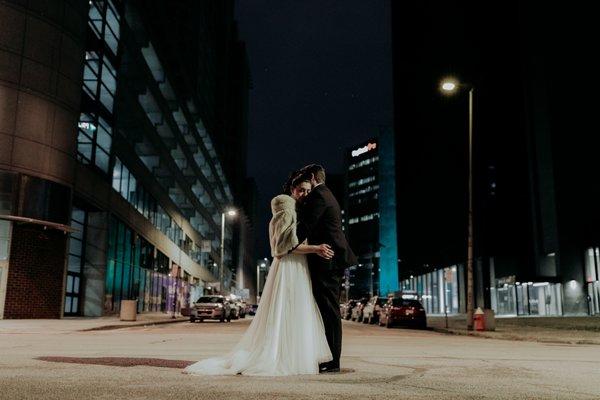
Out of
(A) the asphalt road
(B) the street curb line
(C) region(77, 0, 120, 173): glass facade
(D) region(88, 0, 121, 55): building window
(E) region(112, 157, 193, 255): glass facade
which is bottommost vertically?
(B) the street curb line

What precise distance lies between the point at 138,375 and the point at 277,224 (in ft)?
6.27

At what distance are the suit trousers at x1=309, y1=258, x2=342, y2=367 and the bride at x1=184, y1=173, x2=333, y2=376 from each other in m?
0.08

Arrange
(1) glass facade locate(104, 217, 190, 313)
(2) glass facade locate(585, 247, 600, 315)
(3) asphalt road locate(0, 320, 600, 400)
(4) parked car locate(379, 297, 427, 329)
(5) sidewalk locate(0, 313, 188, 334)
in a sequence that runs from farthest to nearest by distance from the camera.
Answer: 1. (2) glass facade locate(585, 247, 600, 315)
2. (1) glass facade locate(104, 217, 190, 313)
3. (4) parked car locate(379, 297, 427, 329)
4. (5) sidewalk locate(0, 313, 188, 334)
5. (3) asphalt road locate(0, 320, 600, 400)

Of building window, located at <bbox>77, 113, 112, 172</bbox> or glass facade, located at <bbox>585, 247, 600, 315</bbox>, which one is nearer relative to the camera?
building window, located at <bbox>77, 113, 112, 172</bbox>

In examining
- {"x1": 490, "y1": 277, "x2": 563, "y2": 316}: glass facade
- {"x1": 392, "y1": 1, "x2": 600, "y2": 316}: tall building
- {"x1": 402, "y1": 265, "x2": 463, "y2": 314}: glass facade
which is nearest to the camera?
{"x1": 392, "y1": 1, "x2": 600, "y2": 316}: tall building

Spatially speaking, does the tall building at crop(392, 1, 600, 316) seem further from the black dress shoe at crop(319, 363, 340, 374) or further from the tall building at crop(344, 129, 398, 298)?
the tall building at crop(344, 129, 398, 298)

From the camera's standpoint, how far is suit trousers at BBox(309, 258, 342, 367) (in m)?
5.94

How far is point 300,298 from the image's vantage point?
5.88m

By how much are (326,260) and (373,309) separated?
30342 mm

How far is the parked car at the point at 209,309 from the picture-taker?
114ft

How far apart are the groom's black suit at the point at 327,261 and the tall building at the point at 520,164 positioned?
32430mm

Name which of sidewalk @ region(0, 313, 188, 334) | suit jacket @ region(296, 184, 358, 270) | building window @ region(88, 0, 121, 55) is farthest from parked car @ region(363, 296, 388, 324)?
suit jacket @ region(296, 184, 358, 270)

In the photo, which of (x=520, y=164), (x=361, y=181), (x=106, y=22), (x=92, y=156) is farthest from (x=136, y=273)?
(x=361, y=181)

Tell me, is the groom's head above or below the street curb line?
above
